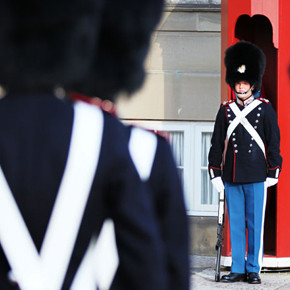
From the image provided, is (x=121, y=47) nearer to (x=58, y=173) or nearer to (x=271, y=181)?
(x=58, y=173)

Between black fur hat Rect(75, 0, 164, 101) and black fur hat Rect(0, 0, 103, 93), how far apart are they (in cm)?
8

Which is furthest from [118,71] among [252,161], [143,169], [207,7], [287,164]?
[207,7]

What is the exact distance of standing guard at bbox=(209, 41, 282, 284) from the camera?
5832mm

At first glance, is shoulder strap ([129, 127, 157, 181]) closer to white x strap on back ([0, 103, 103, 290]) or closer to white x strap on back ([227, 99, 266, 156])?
white x strap on back ([0, 103, 103, 290])

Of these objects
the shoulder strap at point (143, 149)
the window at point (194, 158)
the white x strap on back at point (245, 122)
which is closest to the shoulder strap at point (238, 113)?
the white x strap on back at point (245, 122)

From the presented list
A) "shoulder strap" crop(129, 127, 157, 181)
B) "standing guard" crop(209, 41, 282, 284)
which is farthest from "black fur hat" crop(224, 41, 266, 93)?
"shoulder strap" crop(129, 127, 157, 181)

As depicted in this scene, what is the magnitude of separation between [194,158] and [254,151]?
227cm

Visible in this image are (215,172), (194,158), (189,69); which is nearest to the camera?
(215,172)

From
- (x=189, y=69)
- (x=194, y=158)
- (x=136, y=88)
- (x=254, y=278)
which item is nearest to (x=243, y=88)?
(x=254, y=278)

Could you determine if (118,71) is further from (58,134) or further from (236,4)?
(236,4)

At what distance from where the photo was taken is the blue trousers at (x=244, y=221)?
5.86m

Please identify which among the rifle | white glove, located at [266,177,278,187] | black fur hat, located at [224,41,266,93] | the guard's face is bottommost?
the rifle

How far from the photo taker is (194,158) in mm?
8102

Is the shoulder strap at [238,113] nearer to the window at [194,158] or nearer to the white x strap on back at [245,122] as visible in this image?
the white x strap on back at [245,122]
